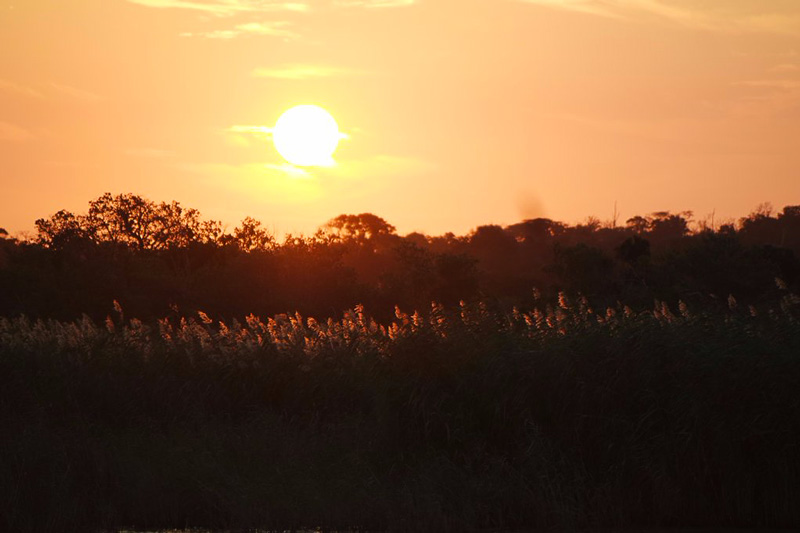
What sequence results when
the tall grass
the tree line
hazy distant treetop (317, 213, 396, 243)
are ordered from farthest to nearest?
1. hazy distant treetop (317, 213, 396, 243)
2. the tree line
3. the tall grass

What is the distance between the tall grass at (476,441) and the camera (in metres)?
13.7

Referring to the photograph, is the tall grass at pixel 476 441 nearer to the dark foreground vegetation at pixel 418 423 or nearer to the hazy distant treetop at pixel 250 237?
the dark foreground vegetation at pixel 418 423

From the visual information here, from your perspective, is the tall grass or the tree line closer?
the tall grass

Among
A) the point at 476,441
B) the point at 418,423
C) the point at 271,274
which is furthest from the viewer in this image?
the point at 271,274

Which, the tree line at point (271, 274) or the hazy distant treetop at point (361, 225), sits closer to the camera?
the tree line at point (271, 274)

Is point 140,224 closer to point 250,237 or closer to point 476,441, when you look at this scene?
point 250,237

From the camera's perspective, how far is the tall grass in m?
13.7

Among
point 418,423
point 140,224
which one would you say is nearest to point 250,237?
point 140,224

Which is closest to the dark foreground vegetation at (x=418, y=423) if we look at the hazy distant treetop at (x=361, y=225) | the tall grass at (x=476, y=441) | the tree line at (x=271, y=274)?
the tall grass at (x=476, y=441)

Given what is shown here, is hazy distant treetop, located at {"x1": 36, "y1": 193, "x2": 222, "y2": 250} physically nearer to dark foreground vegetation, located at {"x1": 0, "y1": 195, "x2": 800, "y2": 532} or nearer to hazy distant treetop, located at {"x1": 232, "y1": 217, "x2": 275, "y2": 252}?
hazy distant treetop, located at {"x1": 232, "y1": 217, "x2": 275, "y2": 252}

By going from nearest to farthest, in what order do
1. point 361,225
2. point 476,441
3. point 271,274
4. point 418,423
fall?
point 476,441 → point 418,423 → point 271,274 → point 361,225

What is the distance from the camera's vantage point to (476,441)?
1515 cm

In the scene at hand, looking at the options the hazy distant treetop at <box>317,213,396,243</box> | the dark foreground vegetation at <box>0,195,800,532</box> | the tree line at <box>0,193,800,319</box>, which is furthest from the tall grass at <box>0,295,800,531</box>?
the hazy distant treetop at <box>317,213,396,243</box>

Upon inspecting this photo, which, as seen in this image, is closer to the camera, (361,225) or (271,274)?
(271,274)
